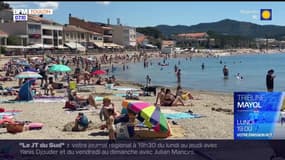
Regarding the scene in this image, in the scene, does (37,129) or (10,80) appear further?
(10,80)

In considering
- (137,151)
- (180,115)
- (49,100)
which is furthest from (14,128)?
(49,100)

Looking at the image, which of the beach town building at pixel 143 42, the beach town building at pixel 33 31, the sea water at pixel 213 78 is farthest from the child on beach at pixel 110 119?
the beach town building at pixel 143 42

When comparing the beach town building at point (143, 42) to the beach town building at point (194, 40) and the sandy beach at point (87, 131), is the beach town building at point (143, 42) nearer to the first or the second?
the beach town building at point (194, 40)

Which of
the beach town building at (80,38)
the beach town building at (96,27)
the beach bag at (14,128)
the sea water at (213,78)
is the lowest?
the sea water at (213,78)

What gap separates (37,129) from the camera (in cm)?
1195

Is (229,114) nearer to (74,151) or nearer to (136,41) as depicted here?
(74,151)

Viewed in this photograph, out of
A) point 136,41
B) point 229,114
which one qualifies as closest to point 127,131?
point 229,114

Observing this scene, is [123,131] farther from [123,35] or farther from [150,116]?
[123,35]

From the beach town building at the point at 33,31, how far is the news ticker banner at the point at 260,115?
65.3m

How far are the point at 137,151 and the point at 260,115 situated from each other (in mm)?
2142

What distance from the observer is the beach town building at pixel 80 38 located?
295ft

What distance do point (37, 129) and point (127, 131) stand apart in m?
3.08

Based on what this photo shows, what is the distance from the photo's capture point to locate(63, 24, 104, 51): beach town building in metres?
90.0

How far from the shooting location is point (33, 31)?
77.3 m
